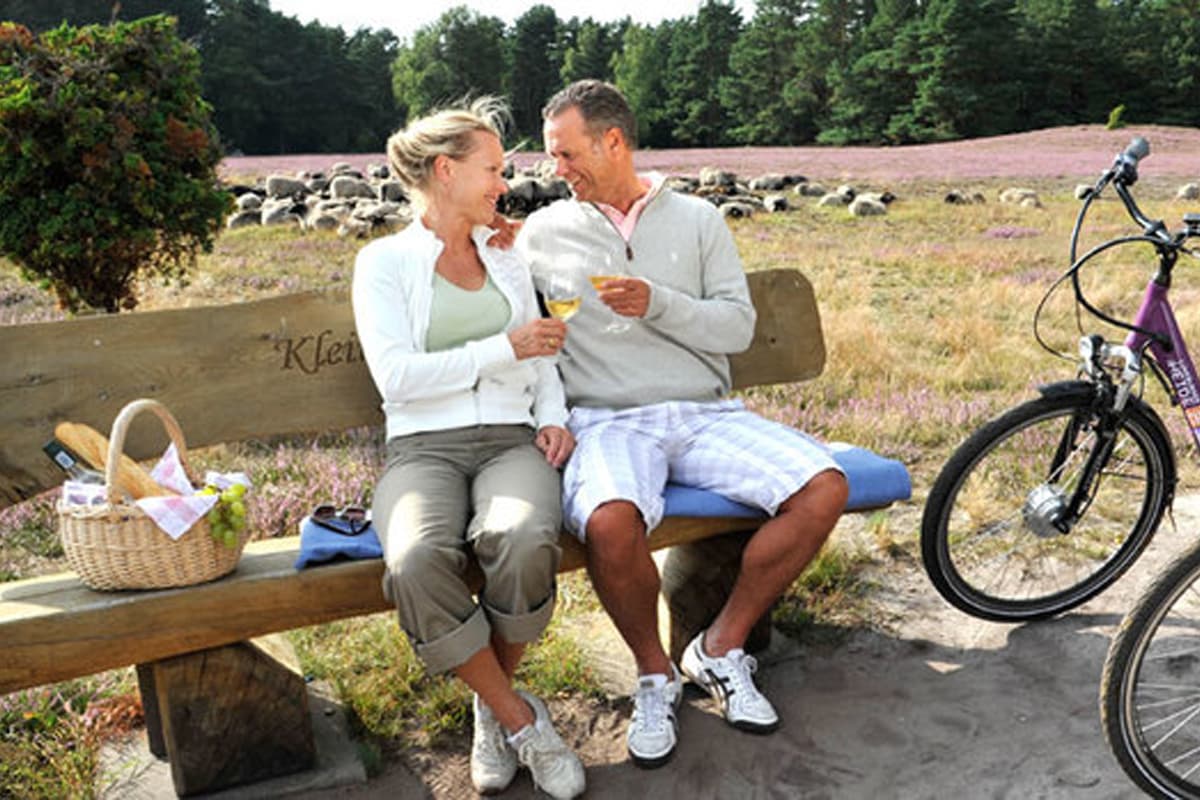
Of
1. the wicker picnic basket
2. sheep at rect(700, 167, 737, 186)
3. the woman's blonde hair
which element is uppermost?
the woman's blonde hair

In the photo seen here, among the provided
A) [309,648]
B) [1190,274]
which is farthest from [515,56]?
[309,648]

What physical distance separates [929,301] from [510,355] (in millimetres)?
7270

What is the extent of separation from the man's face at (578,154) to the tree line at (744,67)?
1752 inches

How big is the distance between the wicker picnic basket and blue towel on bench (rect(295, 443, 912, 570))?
0.76ft

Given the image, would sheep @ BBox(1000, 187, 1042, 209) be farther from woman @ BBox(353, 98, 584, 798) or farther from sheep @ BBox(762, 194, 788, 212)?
woman @ BBox(353, 98, 584, 798)

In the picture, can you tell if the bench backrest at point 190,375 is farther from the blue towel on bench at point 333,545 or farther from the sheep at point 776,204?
the sheep at point 776,204

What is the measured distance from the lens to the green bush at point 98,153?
557 centimetres

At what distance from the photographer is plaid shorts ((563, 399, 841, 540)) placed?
10.0 feet

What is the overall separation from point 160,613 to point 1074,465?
109 inches

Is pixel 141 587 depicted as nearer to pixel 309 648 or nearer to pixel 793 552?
pixel 309 648

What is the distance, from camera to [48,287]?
6273mm

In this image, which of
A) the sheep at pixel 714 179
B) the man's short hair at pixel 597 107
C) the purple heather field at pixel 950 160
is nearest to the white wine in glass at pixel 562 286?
the man's short hair at pixel 597 107

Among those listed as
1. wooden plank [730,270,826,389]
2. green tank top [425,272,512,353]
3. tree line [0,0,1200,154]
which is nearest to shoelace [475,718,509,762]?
green tank top [425,272,512,353]

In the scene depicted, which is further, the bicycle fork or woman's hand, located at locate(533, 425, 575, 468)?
the bicycle fork
